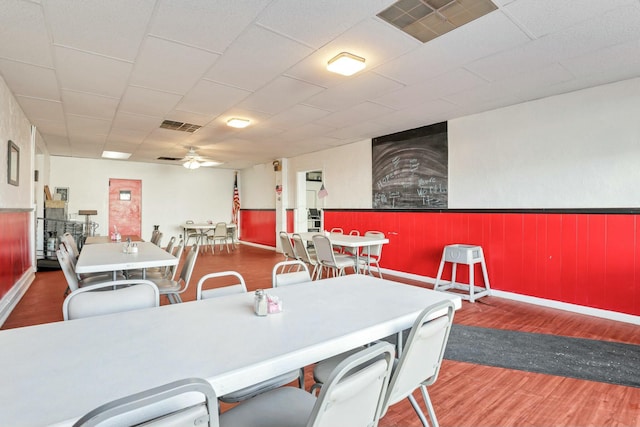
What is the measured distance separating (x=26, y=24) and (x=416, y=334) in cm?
345

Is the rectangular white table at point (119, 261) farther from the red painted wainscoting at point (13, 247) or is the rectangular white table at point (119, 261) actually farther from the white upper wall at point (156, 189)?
the white upper wall at point (156, 189)

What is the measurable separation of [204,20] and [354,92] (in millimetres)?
1960

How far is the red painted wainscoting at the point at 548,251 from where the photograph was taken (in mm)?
3535

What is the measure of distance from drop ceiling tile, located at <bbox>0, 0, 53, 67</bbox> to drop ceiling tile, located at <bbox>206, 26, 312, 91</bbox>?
132 cm

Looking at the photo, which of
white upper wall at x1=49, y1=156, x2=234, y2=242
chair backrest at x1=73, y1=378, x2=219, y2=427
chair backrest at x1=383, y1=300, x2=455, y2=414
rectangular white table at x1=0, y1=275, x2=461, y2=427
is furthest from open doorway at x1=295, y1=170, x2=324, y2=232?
chair backrest at x1=73, y1=378, x2=219, y2=427

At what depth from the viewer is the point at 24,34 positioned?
2.63 m

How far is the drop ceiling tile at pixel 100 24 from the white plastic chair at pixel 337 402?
101 inches

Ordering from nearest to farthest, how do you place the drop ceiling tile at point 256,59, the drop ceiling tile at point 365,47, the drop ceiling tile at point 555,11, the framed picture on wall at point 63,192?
the drop ceiling tile at point 555,11
the drop ceiling tile at point 365,47
the drop ceiling tile at point 256,59
the framed picture on wall at point 63,192

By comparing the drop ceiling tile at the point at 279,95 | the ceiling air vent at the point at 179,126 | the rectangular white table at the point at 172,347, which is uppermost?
the ceiling air vent at the point at 179,126

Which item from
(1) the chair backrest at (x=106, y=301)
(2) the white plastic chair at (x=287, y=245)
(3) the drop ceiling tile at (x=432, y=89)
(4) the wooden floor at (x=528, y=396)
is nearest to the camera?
(1) the chair backrest at (x=106, y=301)

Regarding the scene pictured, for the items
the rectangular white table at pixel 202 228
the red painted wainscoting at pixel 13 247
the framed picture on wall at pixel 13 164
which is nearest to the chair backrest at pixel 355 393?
the red painted wainscoting at pixel 13 247

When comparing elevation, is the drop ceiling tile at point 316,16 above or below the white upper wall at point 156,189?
above

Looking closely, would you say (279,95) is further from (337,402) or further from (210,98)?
(337,402)

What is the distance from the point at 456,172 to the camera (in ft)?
16.4
